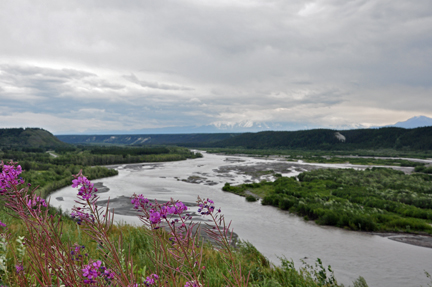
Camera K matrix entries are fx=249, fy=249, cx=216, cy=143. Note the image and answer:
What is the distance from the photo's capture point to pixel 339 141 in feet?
488

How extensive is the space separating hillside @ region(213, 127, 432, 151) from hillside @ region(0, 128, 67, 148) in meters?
131

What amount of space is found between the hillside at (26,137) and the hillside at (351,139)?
131 metres

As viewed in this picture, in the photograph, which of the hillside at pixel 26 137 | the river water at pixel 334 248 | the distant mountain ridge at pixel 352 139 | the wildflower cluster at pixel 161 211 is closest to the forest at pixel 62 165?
the river water at pixel 334 248

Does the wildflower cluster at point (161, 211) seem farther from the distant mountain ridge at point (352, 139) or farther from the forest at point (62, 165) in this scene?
the distant mountain ridge at point (352, 139)

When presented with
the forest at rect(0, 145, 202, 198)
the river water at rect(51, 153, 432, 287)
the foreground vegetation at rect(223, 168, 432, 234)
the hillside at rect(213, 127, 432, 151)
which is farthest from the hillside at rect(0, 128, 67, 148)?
the river water at rect(51, 153, 432, 287)

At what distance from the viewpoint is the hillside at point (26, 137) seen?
161 metres

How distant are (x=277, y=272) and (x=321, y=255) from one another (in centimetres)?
684

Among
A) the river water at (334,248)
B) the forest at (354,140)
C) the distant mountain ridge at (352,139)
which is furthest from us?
the distant mountain ridge at (352,139)

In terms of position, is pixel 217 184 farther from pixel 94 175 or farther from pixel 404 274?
pixel 404 274

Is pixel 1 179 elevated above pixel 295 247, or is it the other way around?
pixel 1 179

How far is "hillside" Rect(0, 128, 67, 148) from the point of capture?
529ft

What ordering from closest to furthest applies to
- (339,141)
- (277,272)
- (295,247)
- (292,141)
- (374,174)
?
(277,272) → (295,247) → (374,174) → (339,141) → (292,141)

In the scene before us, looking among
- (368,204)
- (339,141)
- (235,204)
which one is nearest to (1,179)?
(235,204)

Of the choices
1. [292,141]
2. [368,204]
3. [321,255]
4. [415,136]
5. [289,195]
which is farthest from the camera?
[292,141]
